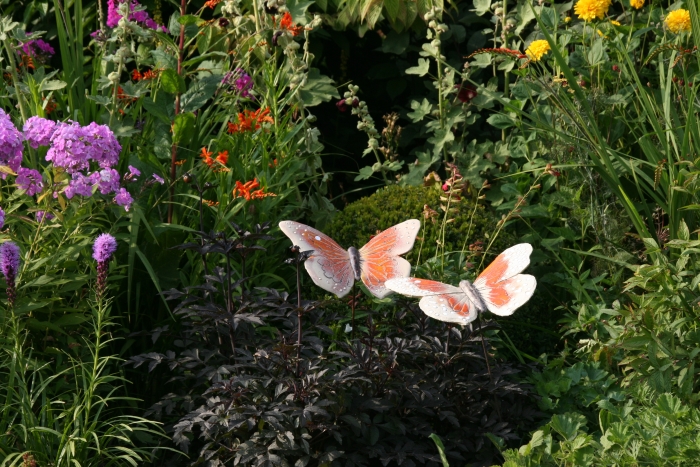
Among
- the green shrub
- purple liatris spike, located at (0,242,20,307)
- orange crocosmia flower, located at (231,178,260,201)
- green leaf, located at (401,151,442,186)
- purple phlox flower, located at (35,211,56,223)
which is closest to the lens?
purple liatris spike, located at (0,242,20,307)

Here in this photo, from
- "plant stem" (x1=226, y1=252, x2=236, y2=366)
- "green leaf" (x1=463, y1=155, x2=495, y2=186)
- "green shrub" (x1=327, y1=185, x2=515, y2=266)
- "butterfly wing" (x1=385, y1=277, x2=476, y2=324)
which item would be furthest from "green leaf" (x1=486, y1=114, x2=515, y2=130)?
"plant stem" (x1=226, y1=252, x2=236, y2=366)

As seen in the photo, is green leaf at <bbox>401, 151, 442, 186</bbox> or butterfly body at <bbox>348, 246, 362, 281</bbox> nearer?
butterfly body at <bbox>348, 246, 362, 281</bbox>

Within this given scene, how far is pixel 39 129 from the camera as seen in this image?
2.95 m

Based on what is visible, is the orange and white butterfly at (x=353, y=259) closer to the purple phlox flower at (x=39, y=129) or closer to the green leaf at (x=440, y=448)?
the green leaf at (x=440, y=448)

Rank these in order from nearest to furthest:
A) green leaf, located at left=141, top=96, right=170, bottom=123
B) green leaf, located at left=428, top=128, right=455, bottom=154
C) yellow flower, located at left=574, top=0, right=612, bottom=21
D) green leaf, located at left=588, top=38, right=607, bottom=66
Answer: green leaf, located at left=141, top=96, right=170, bottom=123 < yellow flower, located at left=574, top=0, right=612, bottom=21 < green leaf, located at left=588, top=38, right=607, bottom=66 < green leaf, located at left=428, top=128, right=455, bottom=154

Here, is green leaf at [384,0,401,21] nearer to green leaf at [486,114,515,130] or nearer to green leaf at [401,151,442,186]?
green leaf at [401,151,442,186]

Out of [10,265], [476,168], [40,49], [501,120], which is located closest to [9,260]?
[10,265]

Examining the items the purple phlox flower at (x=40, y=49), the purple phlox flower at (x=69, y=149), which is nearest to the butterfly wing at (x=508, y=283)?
the purple phlox flower at (x=69, y=149)

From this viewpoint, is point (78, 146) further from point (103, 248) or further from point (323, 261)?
point (323, 261)

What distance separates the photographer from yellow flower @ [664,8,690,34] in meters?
3.83

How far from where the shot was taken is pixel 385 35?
5.53 metres

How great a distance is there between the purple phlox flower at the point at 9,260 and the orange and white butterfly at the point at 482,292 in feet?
3.76

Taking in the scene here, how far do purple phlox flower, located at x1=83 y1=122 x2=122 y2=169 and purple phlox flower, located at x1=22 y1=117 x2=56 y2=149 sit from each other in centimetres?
13

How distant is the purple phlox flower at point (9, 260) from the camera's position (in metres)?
2.30
